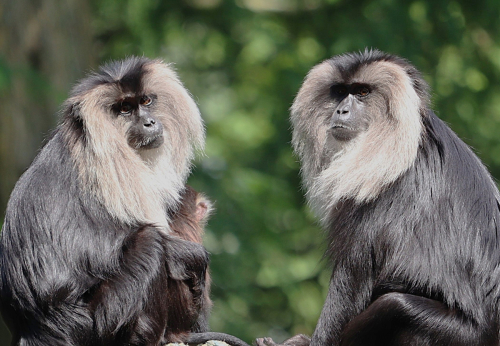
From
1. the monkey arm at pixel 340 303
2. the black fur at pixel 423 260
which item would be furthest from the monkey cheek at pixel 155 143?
the monkey arm at pixel 340 303

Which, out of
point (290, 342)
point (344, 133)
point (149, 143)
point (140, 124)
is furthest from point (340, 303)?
point (140, 124)

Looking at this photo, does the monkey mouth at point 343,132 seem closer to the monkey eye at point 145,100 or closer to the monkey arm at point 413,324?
the monkey arm at point 413,324

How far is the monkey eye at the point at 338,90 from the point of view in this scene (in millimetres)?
5447

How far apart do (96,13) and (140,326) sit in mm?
8629

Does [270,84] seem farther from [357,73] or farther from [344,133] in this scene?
[344,133]

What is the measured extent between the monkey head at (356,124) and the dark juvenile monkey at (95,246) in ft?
3.32

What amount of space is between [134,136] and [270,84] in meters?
7.30

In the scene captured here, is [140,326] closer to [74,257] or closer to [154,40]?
[74,257]

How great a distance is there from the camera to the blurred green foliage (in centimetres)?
1090

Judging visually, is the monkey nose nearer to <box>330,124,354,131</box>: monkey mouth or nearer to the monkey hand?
<box>330,124,354,131</box>: monkey mouth

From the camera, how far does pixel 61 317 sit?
4863mm

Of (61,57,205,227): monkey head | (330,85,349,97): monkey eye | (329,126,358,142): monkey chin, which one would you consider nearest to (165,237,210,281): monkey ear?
(61,57,205,227): monkey head

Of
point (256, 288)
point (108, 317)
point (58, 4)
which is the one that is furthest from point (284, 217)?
point (108, 317)

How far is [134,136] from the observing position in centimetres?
535
